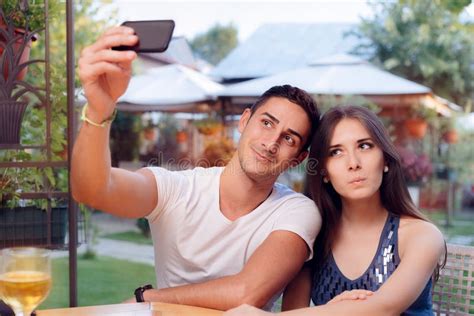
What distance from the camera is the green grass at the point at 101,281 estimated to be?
4609mm

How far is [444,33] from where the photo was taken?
12195 millimetres

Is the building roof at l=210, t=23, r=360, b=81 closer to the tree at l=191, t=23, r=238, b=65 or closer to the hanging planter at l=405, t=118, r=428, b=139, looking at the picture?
the tree at l=191, t=23, r=238, b=65

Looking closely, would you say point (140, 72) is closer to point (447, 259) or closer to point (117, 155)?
point (117, 155)

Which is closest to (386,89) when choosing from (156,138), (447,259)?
(156,138)

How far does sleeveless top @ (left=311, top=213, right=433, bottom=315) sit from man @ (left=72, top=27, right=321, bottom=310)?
3.6 inches

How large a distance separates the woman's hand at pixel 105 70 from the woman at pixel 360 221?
659mm

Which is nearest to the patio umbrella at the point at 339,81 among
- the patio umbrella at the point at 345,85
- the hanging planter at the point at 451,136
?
the patio umbrella at the point at 345,85

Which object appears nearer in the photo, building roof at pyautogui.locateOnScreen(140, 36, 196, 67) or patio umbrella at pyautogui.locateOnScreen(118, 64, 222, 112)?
patio umbrella at pyautogui.locateOnScreen(118, 64, 222, 112)

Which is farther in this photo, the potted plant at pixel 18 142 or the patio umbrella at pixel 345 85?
the patio umbrella at pixel 345 85

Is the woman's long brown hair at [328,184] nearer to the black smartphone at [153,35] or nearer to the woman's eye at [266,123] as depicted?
the woman's eye at [266,123]

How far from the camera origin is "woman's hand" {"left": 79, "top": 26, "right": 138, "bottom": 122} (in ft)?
3.71

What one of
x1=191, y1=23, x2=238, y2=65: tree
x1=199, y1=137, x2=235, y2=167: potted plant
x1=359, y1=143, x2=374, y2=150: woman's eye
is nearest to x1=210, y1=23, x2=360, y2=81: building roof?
x1=191, y1=23, x2=238, y2=65: tree

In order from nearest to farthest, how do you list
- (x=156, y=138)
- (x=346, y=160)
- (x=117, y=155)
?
1. (x=346, y=160)
2. (x=117, y=155)
3. (x=156, y=138)

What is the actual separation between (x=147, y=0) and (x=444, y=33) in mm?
6486
